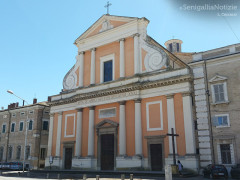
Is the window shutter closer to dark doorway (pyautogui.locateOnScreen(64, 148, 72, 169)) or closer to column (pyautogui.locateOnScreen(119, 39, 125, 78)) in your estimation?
column (pyautogui.locateOnScreen(119, 39, 125, 78))

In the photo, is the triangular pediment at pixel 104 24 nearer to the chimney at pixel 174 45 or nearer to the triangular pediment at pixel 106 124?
the triangular pediment at pixel 106 124

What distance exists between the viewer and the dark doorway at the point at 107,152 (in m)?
23.3

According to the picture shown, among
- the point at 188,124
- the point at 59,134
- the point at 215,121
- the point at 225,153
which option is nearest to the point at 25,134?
the point at 59,134

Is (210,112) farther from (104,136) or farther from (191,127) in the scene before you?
(104,136)

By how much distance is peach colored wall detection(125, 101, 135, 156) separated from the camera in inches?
867

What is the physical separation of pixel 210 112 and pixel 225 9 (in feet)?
40.7

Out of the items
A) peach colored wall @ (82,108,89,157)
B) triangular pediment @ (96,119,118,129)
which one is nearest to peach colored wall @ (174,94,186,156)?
triangular pediment @ (96,119,118,129)

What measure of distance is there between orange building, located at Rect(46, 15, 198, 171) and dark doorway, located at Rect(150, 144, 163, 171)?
79 millimetres

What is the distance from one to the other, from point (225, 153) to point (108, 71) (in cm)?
1357

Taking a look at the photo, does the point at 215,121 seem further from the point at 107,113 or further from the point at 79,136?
the point at 79,136

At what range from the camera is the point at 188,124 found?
64.5ft

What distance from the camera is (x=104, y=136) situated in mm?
24219

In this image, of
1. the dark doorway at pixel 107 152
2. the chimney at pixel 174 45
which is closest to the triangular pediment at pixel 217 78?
the dark doorway at pixel 107 152

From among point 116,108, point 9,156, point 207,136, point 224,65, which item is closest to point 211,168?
point 207,136
